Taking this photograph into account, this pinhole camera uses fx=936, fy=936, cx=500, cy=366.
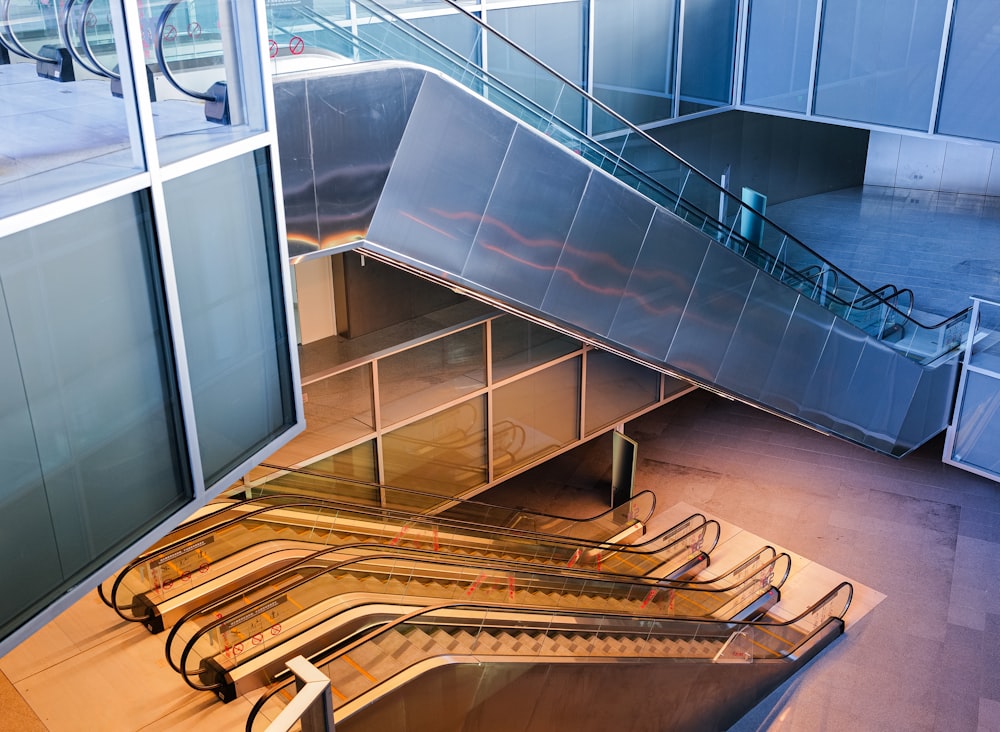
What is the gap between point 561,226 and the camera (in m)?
8.29

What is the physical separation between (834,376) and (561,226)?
6.01 meters

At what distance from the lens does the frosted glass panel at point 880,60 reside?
45.3ft

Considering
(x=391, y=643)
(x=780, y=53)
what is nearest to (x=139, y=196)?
(x=391, y=643)

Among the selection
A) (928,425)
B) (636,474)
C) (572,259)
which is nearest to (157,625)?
(572,259)

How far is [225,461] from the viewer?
5.64m

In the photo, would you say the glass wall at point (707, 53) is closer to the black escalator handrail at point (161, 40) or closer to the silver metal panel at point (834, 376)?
the silver metal panel at point (834, 376)

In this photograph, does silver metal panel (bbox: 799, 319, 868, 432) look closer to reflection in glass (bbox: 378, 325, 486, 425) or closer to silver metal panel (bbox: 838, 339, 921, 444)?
silver metal panel (bbox: 838, 339, 921, 444)

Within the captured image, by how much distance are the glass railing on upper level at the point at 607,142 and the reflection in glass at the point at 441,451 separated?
14.0 feet

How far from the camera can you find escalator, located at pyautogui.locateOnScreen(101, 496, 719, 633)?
7784mm

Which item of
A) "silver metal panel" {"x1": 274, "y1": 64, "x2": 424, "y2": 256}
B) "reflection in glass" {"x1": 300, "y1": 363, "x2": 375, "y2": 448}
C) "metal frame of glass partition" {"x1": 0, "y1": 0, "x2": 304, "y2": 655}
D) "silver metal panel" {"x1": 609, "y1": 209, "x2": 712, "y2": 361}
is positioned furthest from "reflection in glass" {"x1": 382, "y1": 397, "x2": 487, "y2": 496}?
"metal frame of glass partition" {"x1": 0, "y1": 0, "x2": 304, "y2": 655}

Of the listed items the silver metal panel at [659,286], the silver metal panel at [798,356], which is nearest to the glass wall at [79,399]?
the silver metal panel at [659,286]

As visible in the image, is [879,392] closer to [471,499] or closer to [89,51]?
[471,499]

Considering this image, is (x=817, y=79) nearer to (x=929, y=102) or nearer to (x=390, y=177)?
(x=929, y=102)

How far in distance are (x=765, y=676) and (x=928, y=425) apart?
581 centimetres
